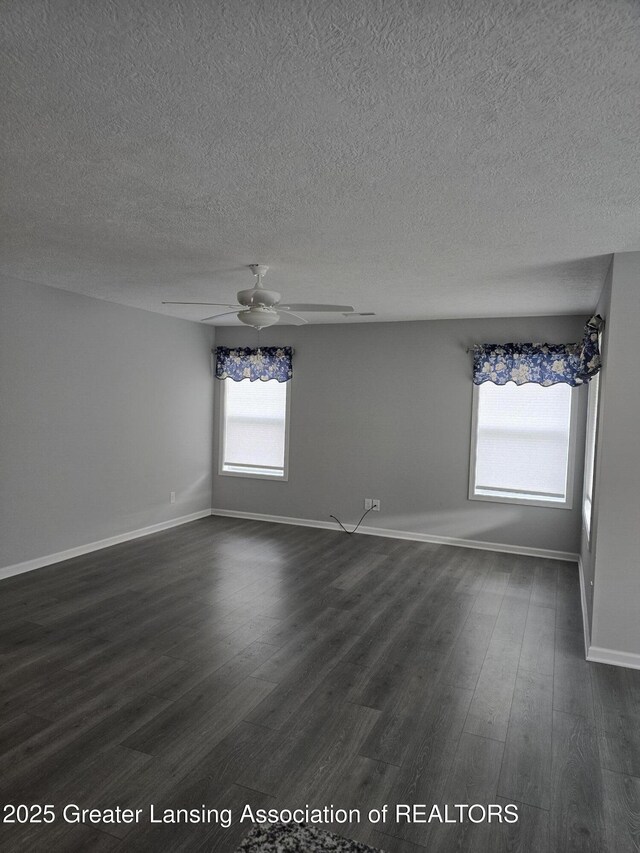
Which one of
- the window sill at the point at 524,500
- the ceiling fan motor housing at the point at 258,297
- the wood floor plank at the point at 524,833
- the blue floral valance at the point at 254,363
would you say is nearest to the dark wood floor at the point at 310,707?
the wood floor plank at the point at 524,833

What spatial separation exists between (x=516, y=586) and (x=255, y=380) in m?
3.92

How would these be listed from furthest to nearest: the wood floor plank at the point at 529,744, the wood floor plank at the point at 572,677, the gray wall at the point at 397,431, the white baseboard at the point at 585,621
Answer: the gray wall at the point at 397,431
the white baseboard at the point at 585,621
the wood floor plank at the point at 572,677
the wood floor plank at the point at 529,744

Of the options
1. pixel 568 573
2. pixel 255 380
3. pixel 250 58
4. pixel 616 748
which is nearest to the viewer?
pixel 250 58

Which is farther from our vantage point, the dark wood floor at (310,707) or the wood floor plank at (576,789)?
the dark wood floor at (310,707)

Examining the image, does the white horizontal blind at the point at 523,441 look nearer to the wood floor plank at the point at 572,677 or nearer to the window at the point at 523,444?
the window at the point at 523,444

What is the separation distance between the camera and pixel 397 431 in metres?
6.36

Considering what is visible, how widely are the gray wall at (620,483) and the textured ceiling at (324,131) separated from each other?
374mm

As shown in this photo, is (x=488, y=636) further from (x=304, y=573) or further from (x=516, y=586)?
(x=304, y=573)

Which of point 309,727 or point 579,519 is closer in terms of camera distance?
point 309,727

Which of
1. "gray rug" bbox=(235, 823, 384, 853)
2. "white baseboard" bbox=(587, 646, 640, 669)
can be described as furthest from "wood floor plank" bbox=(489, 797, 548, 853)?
"white baseboard" bbox=(587, 646, 640, 669)

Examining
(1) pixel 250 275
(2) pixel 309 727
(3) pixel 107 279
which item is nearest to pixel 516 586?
(2) pixel 309 727

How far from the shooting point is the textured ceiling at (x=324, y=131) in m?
1.42

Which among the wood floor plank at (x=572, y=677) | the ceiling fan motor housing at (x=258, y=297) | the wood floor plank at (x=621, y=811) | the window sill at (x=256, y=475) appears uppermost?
the ceiling fan motor housing at (x=258, y=297)

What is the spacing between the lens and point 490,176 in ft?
7.57
